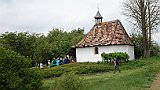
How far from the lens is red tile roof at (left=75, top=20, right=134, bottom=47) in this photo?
4762cm

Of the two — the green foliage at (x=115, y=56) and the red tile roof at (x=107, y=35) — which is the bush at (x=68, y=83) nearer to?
the green foliage at (x=115, y=56)

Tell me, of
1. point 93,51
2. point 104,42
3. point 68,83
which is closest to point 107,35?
point 104,42

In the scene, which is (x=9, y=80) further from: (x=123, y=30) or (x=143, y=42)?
(x=143, y=42)

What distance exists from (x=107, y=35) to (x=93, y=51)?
2839 mm

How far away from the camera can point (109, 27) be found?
49.7 meters

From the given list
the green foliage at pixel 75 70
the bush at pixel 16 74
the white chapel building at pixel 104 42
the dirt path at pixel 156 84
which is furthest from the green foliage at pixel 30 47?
the dirt path at pixel 156 84

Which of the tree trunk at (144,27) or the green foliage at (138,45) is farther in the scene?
the green foliage at (138,45)

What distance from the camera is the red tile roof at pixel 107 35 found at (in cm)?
4762

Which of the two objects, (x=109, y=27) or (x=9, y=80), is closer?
(x=9, y=80)

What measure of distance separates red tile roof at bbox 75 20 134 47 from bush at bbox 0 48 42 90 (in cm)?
1868

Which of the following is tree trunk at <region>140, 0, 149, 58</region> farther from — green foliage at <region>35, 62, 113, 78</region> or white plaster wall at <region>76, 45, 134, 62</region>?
green foliage at <region>35, 62, 113, 78</region>

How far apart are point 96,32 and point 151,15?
28.7ft

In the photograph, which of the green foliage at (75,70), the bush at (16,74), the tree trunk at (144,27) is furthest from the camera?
the tree trunk at (144,27)

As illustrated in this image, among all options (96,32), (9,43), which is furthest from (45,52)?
(96,32)
